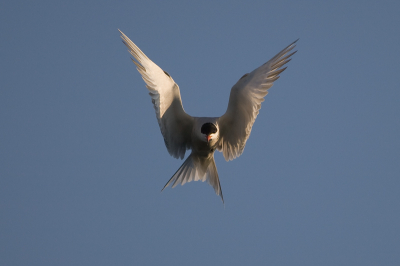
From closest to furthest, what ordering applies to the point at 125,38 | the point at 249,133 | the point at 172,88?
1. the point at 125,38
2. the point at 172,88
3. the point at 249,133

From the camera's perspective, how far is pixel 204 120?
7602 millimetres

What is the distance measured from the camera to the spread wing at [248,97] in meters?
7.30

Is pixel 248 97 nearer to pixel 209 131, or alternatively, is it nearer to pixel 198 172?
pixel 209 131

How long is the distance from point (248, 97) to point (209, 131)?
88cm

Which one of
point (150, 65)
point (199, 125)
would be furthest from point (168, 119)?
point (150, 65)

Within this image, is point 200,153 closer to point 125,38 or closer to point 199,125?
point 199,125

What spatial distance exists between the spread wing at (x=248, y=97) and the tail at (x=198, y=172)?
62cm

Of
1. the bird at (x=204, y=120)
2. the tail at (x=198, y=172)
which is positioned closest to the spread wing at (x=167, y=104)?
the bird at (x=204, y=120)

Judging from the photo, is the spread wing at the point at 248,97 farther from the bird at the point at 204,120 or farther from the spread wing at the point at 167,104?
the spread wing at the point at 167,104

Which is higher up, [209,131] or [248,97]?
[248,97]

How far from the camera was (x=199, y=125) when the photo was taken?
754 cm

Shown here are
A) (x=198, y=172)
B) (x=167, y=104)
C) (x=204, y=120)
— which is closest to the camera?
(x=167, y=104)

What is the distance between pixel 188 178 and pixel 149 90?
1798 millimetres

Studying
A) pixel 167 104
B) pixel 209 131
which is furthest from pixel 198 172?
pixel 167 104
